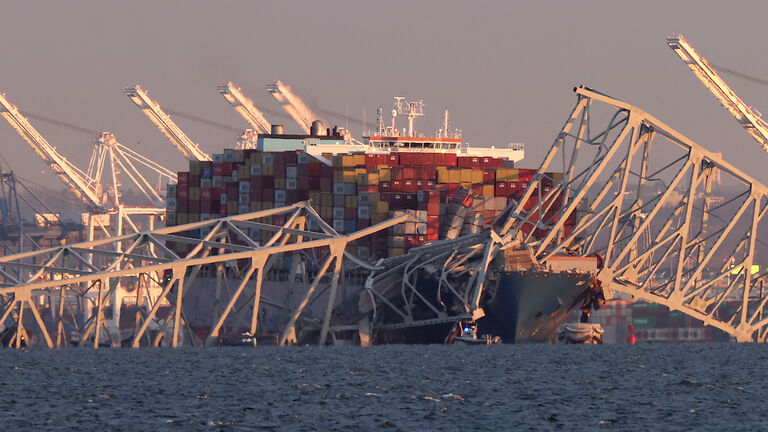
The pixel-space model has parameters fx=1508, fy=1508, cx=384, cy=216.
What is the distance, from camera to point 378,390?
2788 inches

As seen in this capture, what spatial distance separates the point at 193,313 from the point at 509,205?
29.0 metres

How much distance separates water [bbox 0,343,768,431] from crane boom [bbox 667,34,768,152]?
6310cm

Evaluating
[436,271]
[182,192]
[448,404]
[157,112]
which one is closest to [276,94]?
[157,112]

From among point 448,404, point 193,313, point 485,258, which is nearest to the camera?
point 448,404

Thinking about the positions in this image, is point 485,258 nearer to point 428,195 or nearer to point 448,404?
point 428,195

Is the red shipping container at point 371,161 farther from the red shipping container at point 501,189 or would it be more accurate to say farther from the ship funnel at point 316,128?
the ship funnel at point 316,128

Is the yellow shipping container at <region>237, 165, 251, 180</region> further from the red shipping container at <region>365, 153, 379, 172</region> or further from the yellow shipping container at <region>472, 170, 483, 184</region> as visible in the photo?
the yellow shipping container at <region>472, 170, 483, 184</region>

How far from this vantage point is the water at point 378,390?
191 feet

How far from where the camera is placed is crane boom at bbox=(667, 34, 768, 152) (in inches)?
6299

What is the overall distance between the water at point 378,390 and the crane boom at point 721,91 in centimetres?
Answer: 6310

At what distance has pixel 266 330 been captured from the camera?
11244 cm

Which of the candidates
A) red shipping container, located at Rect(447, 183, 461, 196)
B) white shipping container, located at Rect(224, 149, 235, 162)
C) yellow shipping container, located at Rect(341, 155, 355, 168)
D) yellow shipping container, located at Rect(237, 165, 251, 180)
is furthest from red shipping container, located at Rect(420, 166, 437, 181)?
white shipping container, located at Rect(224, 149, 235, 162)

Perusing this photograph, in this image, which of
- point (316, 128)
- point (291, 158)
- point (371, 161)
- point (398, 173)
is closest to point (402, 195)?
point (398, 173)

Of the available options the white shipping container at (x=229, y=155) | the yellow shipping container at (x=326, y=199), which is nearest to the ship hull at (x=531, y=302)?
the yellow shipping container at (x=326, y=199)
